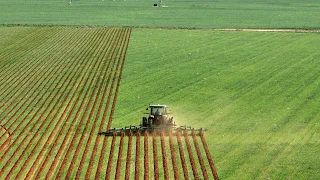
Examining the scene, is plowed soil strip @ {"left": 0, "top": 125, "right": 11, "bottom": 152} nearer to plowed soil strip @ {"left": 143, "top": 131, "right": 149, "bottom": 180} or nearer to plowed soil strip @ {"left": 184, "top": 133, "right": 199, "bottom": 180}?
plowed soil strip @ {"left": 143, "top": 131, "right": 149, "bottom": 180}

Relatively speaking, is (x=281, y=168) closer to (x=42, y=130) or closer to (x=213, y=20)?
(x=42, y=130)

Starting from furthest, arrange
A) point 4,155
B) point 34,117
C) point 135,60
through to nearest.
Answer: point 135,60
point 34,117
point 4,155

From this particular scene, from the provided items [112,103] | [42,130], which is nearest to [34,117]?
[42,130]

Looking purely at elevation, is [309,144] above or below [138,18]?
below

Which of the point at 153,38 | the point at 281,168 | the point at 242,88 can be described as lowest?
the point at 281,168

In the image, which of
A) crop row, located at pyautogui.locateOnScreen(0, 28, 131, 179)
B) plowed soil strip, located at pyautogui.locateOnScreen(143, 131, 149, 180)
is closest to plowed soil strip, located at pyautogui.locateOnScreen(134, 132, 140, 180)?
plowed soil strip, located at pyautogui.locateOnScreen(143, 131, 149, 180)

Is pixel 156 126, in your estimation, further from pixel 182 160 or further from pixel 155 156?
pixel 182 160

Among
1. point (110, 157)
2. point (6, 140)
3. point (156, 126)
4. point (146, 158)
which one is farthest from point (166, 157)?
point (6, 140)

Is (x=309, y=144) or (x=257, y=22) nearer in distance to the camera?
(x=309, y=144)
